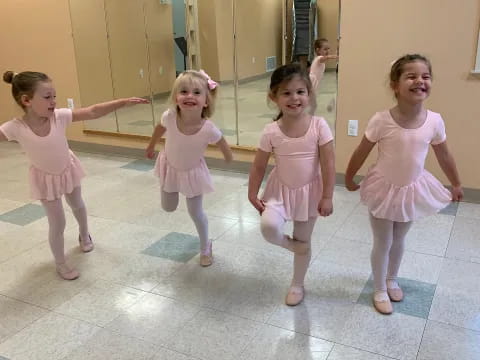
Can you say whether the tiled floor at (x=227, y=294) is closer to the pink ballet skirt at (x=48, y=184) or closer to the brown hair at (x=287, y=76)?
the pink ballet skirt at (x=48, y=184)

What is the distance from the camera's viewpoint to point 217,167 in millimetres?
4117

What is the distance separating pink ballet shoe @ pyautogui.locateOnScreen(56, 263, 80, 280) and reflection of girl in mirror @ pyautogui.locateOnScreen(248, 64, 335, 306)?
1067 mm

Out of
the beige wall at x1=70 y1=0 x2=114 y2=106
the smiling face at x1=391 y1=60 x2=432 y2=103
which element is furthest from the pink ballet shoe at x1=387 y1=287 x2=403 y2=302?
the beige wall at x1=70 y1=0 x2=114 y2=106

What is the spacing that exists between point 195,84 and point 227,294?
3.20 feet

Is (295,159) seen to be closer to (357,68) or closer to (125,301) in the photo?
(125,301)

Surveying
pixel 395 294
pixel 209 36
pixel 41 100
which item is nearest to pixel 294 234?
pixel 395 294

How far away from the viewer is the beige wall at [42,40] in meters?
4.52

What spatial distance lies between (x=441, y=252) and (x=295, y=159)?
1.19 meters

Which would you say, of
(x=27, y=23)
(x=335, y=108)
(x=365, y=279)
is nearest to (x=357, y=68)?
(x=335, y=108)

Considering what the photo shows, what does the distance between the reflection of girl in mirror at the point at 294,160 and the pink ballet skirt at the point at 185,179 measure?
43 cm

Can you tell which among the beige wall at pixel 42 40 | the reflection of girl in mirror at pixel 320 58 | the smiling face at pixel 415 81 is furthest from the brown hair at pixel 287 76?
the beige wall at pixel 42 40

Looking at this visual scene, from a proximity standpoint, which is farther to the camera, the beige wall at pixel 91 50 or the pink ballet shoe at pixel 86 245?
the beige wall at pixel 91 50

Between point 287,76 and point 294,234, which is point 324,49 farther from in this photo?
point 294,234

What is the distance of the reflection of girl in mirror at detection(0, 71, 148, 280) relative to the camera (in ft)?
6.69
